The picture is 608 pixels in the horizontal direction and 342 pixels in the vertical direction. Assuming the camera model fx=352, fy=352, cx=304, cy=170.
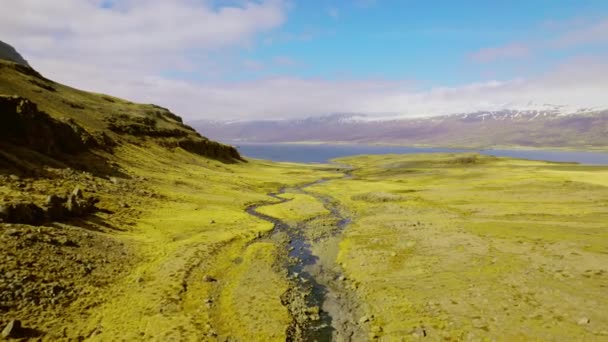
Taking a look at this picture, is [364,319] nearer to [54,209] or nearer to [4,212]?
[4,212]

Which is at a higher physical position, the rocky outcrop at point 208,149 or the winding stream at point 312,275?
the rocky outcrop at point 208,149

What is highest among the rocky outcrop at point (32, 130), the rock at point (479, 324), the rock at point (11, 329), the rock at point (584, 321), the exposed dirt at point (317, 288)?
the rocky outcrop at point (32, 130)

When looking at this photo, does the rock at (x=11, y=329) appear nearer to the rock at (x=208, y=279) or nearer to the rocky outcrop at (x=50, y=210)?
the rock at (x=208, y=279)

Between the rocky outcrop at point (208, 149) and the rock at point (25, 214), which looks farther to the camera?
the rocky outcrop at point (208, 149)

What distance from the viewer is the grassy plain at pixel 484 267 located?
2028 centimetres

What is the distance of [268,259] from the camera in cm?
3241

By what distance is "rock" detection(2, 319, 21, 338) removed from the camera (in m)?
16.4

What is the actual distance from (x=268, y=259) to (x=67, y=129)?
47221mm

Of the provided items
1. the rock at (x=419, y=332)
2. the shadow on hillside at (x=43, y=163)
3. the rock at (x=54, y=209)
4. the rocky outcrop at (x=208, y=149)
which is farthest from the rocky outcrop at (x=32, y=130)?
the rock at (x=419, y=332)

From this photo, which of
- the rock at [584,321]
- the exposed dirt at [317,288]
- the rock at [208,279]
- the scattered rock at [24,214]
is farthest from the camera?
the rock at [208,279]

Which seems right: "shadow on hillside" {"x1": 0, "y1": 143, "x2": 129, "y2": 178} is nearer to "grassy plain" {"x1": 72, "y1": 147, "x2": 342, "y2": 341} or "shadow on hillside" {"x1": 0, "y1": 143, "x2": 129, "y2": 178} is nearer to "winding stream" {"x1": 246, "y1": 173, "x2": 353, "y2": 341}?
"grassy plain" {"x1": 72, "y1": 147, "x2": 342, "y2": 341}

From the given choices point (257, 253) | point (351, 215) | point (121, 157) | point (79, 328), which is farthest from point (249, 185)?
point (79, 328)

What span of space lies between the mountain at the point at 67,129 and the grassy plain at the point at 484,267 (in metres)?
39.5

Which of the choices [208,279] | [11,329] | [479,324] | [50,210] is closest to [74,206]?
[50,210]
